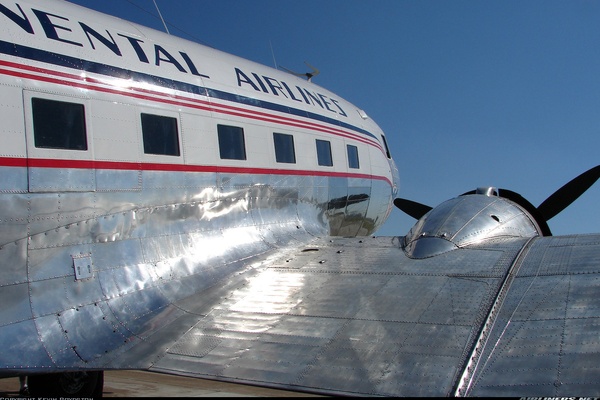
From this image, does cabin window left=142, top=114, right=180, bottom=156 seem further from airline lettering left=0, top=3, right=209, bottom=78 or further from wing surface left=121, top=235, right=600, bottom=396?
wing surface left=121, top=235, right=600, bottom=396

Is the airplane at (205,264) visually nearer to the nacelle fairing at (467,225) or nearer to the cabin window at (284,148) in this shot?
the nacelle fairing at (467,225)

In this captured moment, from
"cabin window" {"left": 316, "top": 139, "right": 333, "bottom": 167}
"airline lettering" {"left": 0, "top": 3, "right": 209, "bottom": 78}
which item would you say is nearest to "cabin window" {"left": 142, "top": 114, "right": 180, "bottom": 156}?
"airline lettering" {"left": 0, "top": 3, "right": 209, "bottom": 78}

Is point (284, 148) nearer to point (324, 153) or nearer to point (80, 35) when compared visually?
point (324, 153)

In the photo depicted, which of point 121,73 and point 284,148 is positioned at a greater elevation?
point 121,73

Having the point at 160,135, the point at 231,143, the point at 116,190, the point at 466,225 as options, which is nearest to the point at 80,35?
the point at 160,135

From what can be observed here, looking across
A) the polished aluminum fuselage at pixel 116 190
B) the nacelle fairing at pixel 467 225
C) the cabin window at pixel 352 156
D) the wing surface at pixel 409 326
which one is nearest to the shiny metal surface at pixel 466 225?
the nacelle fairing at pixel 467 225

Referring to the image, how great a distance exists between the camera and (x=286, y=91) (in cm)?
1069

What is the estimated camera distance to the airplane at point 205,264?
203 inches

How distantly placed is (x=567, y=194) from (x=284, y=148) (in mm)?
5230

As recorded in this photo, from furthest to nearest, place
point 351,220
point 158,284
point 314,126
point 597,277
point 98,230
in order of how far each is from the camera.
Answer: point 351,220
point 314,126
point 158,284
point 98,230
point 597,277

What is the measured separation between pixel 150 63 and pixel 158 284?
263 centimetres

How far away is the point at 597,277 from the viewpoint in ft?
19.1

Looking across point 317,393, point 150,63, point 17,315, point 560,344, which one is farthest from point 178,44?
point 560,344

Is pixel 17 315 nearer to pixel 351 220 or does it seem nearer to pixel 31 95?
pixel 31 95
